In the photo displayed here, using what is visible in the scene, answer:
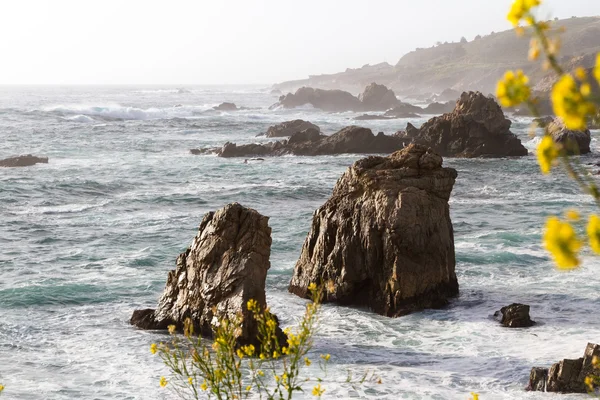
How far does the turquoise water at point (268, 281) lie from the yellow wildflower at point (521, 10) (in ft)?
32.9

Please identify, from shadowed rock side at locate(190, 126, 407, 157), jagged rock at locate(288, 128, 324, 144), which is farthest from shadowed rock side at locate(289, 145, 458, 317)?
jagged rock at locate(288, 128, 324, 144)

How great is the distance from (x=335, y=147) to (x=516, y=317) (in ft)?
112

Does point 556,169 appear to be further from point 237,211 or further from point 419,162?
point 237,211

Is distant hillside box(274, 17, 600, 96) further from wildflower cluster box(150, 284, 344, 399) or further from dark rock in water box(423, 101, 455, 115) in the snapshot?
wildflower cluster box(150, 284, 344, 399)

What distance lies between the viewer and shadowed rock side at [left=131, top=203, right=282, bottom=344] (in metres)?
14.5

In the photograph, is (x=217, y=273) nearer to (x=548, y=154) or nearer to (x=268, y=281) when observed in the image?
(x=268, y=281)

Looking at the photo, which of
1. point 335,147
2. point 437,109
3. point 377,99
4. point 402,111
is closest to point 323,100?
point 377,99

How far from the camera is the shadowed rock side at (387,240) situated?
1614cm

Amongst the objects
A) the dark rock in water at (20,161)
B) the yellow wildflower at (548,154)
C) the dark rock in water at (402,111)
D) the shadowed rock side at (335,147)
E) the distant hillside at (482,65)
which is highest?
the distant hillside at (482,65)

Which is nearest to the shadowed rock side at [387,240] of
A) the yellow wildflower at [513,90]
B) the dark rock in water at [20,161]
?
the yellow wildflower at [513,90]

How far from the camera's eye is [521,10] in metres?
2.15

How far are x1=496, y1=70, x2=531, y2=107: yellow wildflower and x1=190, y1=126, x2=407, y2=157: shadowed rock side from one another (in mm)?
45580

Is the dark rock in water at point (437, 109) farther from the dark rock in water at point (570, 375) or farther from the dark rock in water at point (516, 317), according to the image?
the dark rock in water at point (570, 375)

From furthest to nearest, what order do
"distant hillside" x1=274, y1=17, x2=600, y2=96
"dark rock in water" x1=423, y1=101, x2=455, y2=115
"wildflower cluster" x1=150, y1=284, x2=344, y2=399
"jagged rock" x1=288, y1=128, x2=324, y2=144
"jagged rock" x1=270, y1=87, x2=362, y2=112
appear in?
"distant hillside" x1=274, y1=17, x2=600, y2=96 → "jagged rock" x1=270, y1=87, x2=362, y2=112 → "dark rock in water" x1=423, y1=101, x2=455, y2=115 → "jagged rock" x1=288, y1=128, x2=324, y2=144 → "wildflower cluster" x1=150, y1=284, x2=344, y2=399
